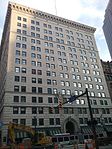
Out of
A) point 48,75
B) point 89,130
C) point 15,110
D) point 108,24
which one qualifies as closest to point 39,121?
point 15,110

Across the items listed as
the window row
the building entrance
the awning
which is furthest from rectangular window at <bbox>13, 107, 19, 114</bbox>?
the awning

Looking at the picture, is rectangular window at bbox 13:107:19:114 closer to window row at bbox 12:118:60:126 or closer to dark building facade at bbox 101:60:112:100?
window row at bbox 12:118:60:126

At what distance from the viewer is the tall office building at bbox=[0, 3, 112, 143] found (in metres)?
47.4

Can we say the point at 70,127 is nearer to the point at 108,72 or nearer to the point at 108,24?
the point at 108,72

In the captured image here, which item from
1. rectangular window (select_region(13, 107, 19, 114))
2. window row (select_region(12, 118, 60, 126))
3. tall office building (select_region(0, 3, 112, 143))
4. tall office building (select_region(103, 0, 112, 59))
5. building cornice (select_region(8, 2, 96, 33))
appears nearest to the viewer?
window row (select_region(12, 118, 60, 126))

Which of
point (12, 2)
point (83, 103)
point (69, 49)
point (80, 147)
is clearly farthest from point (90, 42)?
point (80, 147)

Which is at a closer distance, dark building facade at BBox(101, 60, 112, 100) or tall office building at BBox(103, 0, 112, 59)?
dark building facade at BBox(101, 60, 112, 100)

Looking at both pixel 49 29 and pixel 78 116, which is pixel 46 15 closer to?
pixel 49 29

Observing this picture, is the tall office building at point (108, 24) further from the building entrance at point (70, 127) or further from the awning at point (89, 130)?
the building entrance at point (70, 127)

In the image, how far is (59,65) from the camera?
60.0 m

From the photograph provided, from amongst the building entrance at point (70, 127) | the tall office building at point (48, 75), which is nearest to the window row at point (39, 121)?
the tall office building at point (48, 75)

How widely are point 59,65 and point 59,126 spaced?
2139 centimetres

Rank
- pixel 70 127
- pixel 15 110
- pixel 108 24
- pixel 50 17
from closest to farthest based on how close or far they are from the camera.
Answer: pixel 15 110 < pixel 70 127 < pixel 50 17 < pixel 108 24

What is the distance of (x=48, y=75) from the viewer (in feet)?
183
